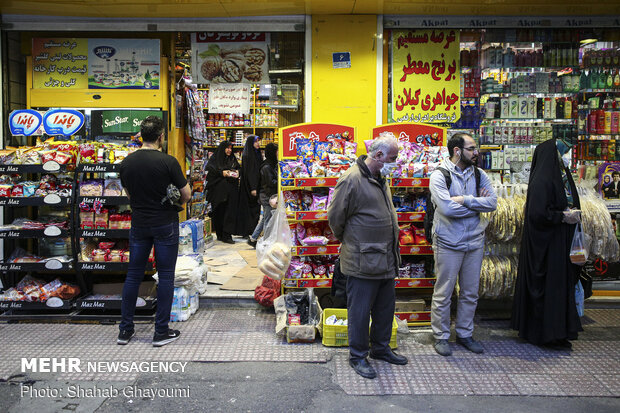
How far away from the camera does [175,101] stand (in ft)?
21.9

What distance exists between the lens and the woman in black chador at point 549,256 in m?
4.57

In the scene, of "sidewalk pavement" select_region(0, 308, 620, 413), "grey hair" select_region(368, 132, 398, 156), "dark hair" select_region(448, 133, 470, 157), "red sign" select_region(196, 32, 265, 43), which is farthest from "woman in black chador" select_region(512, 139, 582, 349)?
"red sign" select_region(196, 32, 265, 43)

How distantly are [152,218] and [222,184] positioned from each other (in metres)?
4.39

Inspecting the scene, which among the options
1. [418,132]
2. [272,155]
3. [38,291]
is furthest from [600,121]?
[38,291]

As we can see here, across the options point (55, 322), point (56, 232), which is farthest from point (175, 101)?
point (55, 322)

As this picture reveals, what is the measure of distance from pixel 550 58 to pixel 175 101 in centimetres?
466

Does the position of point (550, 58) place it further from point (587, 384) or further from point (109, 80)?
point (109, 80)


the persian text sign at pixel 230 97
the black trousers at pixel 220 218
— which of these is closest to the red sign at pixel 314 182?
the persian text sign at pixel 230 97

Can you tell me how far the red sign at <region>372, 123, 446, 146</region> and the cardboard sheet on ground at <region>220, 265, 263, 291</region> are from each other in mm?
2233

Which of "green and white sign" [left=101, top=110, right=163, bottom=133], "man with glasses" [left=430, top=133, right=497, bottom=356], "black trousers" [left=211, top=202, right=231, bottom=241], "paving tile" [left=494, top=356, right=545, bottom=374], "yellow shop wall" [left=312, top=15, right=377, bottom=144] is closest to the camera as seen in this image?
"paving tile" [left=494, top=356, right=545, bottom=374]

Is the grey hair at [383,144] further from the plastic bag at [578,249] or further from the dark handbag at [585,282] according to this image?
the dark handbag at [585,282]

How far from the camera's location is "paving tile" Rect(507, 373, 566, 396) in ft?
12.3

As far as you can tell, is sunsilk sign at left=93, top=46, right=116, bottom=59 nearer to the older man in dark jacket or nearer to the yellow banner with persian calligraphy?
the yellow banner with persian calligraphy

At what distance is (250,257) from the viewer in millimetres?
7789
